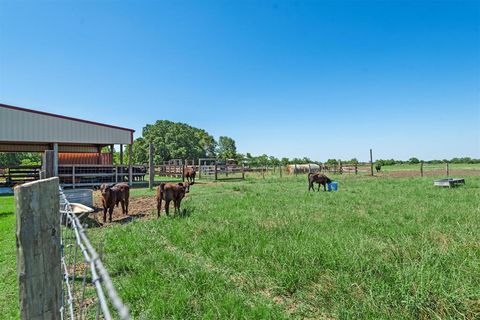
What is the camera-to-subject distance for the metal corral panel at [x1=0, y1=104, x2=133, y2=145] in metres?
18.0

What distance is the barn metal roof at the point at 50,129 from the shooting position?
1803cm

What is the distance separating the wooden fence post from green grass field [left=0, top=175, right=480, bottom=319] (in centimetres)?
141

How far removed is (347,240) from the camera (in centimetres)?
520

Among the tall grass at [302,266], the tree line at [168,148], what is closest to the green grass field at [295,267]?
the tall grass at [302,266]

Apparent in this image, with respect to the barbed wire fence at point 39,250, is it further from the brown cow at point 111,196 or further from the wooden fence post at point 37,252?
the brown cow at point 111,196

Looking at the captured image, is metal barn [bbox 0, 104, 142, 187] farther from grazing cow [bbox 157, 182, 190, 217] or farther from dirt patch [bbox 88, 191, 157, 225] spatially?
grazing cow [bbox 157, 182, 190, 217]

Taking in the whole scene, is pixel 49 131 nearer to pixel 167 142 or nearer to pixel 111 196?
pixel 111 196

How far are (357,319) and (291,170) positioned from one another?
38.7m

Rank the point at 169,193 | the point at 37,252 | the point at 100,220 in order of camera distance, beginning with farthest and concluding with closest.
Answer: the point at 100,220 → the point at 169,193 → the point at 37,252

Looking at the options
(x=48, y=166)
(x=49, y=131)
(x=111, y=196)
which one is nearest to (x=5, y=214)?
(x=111, y=196)

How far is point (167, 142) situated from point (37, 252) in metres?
65.5

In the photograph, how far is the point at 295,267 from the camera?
13.6 ft

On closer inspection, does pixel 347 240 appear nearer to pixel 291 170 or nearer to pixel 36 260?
pixel 36 260

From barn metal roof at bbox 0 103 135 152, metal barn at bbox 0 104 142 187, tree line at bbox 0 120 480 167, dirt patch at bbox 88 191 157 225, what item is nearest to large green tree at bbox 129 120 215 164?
tree line at bbox 0 120 480 167
